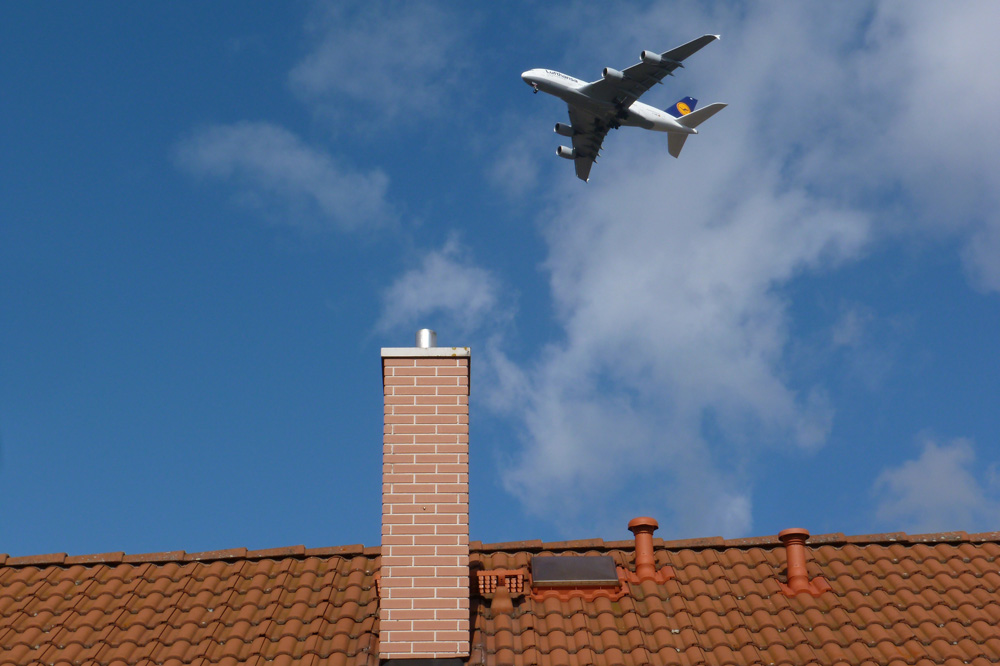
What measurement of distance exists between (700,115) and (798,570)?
126 ft

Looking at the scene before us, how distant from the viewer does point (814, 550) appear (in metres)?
9.76

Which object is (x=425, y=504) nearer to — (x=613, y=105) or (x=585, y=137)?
(x=613, y=105)

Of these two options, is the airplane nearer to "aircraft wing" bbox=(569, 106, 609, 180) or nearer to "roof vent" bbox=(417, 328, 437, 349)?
"aircraft wing" bbox=(569, 106, 609, 180)

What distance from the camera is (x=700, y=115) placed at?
44.6m

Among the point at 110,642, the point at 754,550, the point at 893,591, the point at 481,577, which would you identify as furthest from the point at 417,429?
the point at 893,591

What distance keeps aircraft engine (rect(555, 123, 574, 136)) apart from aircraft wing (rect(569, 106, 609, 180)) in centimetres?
24

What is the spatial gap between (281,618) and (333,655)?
940mm

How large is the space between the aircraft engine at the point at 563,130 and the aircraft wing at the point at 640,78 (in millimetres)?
3581

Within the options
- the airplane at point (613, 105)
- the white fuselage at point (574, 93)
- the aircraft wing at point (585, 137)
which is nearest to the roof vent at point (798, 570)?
the airplane at point (613, 105)

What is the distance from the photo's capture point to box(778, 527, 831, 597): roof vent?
8.87 metres

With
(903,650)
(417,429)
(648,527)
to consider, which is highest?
(417,429)

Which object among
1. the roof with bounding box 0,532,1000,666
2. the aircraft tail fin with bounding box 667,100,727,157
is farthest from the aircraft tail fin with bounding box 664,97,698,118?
the roof with bounding box 0,532,1000,666

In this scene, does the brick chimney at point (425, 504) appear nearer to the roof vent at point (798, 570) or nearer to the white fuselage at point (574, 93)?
the roof vent at point (798, 570)

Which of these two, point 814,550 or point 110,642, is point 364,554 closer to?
point 110,642
